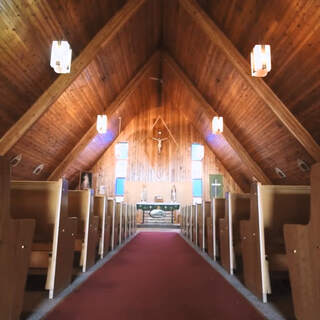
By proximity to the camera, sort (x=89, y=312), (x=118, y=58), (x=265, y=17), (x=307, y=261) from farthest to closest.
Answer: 1. (x=118, y=58)
2. (x=265, y=17)
3. (x=89, y=312)
4. (x=307, y=261)

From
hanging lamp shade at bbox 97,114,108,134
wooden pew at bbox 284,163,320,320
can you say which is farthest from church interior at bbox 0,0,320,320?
hanging lamp shade at bbox 97,114,108,134

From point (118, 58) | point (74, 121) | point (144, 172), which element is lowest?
point (144, 172)

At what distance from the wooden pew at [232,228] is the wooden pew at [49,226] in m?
1.51

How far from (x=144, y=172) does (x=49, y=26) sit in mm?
6408

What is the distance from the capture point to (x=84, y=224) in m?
2.72

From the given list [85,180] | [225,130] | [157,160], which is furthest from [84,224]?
[157,160]

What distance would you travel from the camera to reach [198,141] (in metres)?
9.88

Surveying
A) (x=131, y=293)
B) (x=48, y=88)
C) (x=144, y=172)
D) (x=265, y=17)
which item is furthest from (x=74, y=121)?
(x=131, y=293)

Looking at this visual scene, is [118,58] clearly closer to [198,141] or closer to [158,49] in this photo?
[158,49]

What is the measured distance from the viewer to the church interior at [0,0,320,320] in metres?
1.67

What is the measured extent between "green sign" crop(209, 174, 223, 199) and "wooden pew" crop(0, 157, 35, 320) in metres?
8.28

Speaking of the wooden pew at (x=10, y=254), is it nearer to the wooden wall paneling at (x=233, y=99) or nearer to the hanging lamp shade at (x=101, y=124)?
the hanging lamp shade at (x=101, y=124)

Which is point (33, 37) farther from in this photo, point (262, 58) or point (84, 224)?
point (262, 58)

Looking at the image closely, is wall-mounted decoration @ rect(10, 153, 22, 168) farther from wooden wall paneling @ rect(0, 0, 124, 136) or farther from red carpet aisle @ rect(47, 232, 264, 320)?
red carpet aisle @ rect(47, 232, 264, 320)
